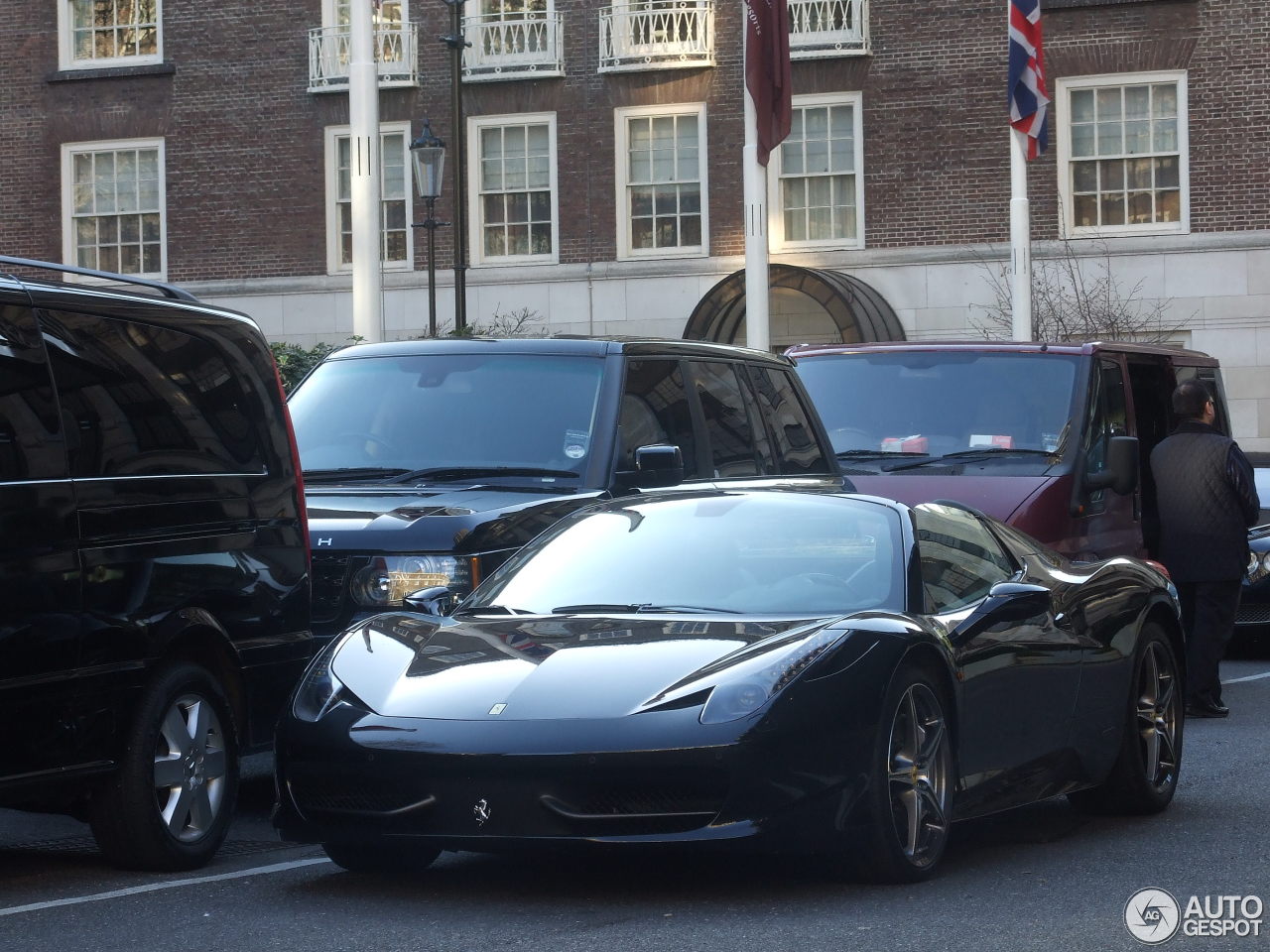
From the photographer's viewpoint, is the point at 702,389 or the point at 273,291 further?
the point at 273,291

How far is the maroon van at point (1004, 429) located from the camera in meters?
11.9

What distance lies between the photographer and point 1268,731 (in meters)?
10.6

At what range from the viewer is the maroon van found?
11.9m

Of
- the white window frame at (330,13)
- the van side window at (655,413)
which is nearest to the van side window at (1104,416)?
the van side window at (655,413)

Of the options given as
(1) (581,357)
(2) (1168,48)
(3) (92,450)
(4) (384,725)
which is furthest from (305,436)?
(2) (1168,48)

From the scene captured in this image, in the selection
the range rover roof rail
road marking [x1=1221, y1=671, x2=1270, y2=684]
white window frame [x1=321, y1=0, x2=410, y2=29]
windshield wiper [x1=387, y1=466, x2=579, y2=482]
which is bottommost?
road marking [x1=1221, y1=671, x2=1270, y2=684]

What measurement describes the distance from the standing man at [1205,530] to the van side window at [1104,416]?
710mm

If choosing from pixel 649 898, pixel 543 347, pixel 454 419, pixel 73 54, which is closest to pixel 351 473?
pixel 454 419

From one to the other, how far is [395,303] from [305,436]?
820 inches

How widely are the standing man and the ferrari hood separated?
5442 millimetres

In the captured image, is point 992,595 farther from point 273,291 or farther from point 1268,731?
point 273,291

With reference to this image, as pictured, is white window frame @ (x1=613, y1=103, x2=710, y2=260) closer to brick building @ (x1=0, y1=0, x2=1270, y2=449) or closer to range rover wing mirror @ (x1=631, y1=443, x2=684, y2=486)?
brick building @ (x1=0, y1=0, x2=1270, y2=449)

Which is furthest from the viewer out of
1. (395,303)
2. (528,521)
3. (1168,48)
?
(395,303)

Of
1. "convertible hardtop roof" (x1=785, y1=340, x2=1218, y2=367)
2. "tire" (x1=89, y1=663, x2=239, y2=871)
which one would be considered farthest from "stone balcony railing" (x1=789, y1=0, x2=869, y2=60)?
"tire" (x1=89, y1=663, x2=239, y2=871)
